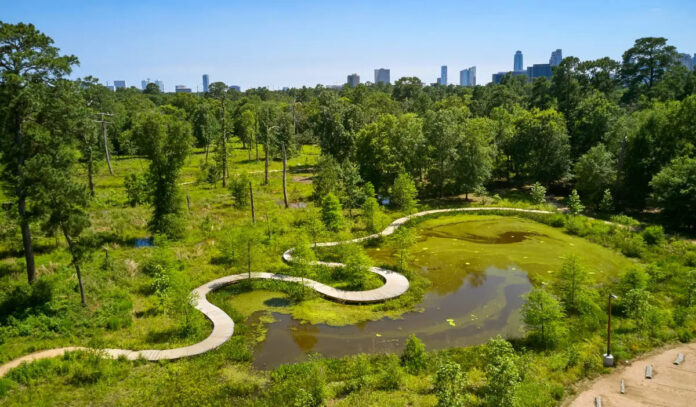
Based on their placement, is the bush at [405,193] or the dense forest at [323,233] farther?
the bush at [405,193]

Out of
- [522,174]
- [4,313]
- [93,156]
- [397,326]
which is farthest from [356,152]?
[4,313]

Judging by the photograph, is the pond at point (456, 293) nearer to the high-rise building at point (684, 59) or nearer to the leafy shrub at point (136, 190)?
the leafy shrub at point (136, 190)

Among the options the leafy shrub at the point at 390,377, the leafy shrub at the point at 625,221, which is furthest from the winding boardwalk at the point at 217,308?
the leafy shrub at the point at 625,221

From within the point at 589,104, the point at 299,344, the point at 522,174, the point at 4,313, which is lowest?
the point at 299,344

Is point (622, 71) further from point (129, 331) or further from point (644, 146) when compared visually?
point (129, 331)

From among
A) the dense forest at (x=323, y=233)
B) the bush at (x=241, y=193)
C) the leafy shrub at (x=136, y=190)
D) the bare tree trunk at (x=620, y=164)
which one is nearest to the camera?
the dense forest at (x=323, y=233)

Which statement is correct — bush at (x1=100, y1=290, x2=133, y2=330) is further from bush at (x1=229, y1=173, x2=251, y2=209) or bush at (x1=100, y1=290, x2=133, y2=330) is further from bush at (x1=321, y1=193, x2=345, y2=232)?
bush at (x1=229, y1=173, x2=251, y2=209)

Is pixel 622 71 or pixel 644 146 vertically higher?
pixel 622 71
